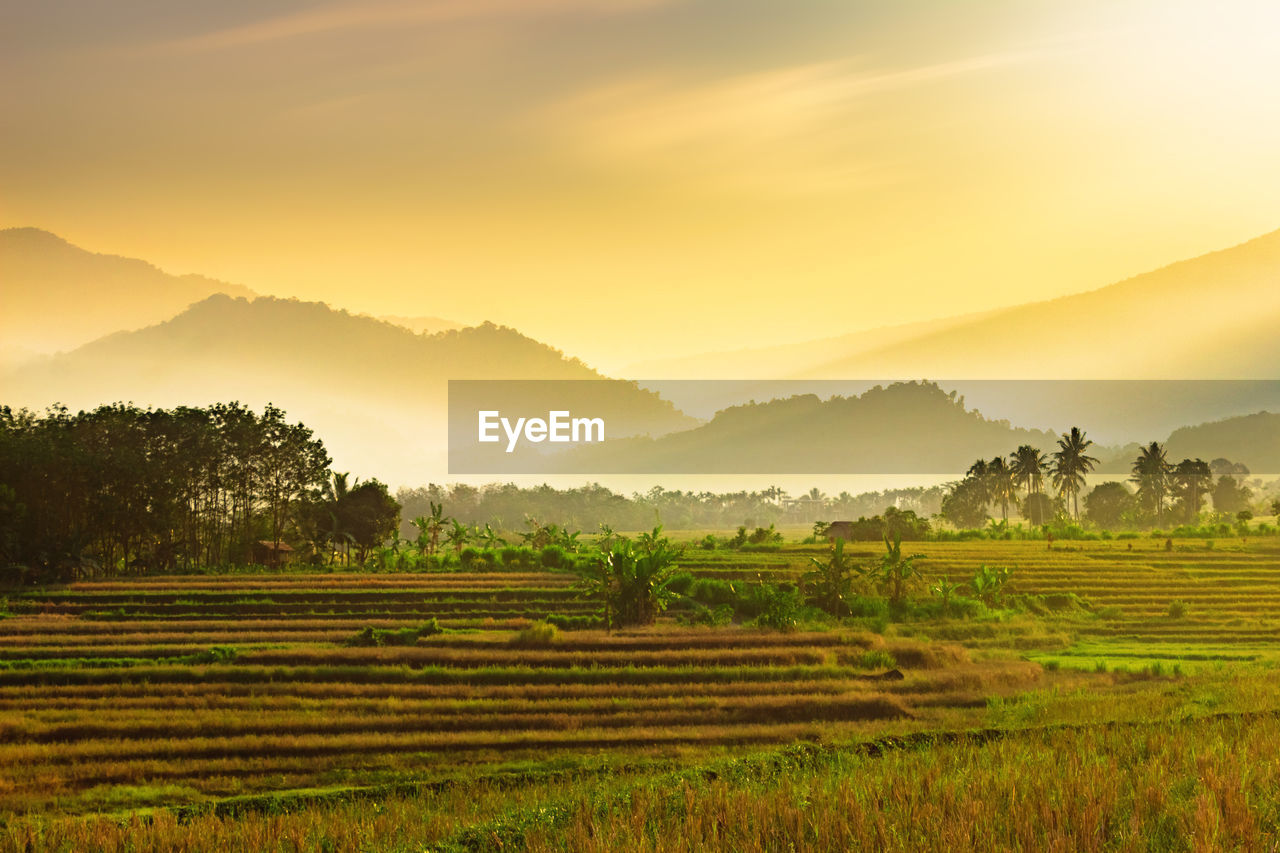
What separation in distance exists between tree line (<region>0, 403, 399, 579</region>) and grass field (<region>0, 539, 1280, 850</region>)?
36.5 feet

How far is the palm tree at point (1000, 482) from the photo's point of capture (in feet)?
342

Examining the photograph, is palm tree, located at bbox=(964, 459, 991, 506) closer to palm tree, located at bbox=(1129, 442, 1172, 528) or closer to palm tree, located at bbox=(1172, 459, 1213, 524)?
palm tree, located at bbox=(1129, 442, 1172, 528)

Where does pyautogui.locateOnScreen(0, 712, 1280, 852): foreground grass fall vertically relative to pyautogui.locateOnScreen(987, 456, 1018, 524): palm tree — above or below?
below

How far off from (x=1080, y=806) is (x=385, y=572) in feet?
144

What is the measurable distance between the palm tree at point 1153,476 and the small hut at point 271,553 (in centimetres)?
8479

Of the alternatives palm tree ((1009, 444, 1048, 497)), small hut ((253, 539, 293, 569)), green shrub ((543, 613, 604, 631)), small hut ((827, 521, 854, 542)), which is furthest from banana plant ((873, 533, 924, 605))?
palm tree ((1009, 444, 1048, 497))

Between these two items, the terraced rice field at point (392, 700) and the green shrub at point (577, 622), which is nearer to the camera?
the terraced rice field at point (392, 700)

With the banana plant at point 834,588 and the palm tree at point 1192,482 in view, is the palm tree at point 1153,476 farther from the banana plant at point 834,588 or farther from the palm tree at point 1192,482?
the banana plant at point 834,588

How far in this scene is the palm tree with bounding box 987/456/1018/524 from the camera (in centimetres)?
10431

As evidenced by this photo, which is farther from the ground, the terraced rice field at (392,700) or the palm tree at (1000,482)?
the palm tree at (1000,482)

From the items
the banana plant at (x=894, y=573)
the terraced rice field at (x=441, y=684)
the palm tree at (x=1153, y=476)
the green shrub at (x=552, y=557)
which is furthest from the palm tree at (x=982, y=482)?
the banana plant at (x=894, y=573)

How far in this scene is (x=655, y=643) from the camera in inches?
973

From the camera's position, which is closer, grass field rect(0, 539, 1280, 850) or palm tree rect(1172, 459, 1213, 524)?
grass field rect(0, 539, 1280, 850)

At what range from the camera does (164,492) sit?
49875 mm
